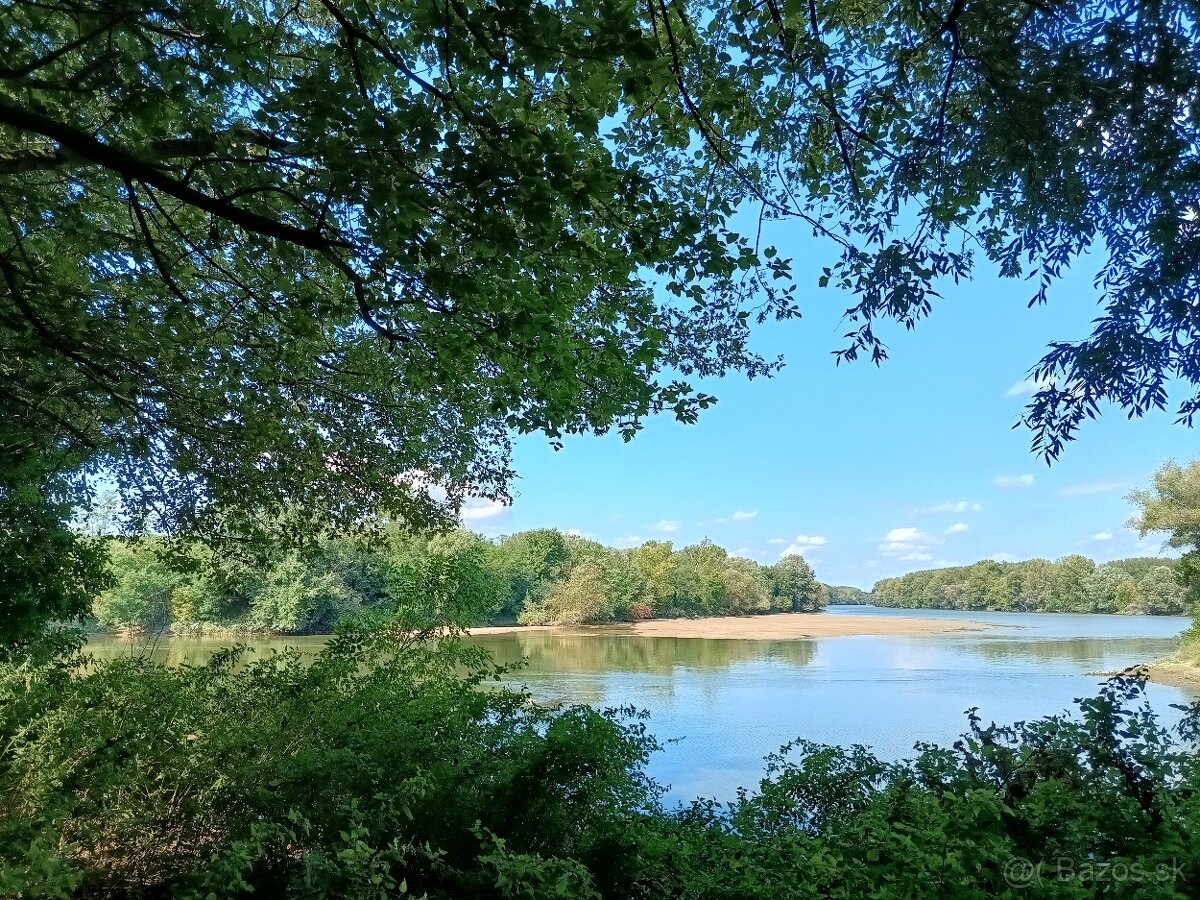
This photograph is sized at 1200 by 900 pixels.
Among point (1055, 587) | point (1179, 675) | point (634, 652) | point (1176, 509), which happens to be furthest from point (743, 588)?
point (1179, 675)

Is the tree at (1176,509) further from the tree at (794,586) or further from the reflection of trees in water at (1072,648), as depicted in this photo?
the tree at (794,586)

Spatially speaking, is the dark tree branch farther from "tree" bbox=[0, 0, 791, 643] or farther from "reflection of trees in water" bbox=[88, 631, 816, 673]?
"reflection of trees in water" bbox=[88, 631, 816, 673]

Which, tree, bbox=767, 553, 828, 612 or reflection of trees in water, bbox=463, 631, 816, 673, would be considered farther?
tree, bbox=767, 553, 828, 612

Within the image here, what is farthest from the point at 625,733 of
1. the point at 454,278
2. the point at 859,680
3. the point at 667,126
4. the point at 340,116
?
the point at 859,680

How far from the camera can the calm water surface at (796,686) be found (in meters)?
8.01

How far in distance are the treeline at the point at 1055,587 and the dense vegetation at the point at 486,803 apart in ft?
89.2

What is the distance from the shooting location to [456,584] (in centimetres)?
558

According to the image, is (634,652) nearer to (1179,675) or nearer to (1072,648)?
(1179,675)

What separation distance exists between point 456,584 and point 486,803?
2.78 metres

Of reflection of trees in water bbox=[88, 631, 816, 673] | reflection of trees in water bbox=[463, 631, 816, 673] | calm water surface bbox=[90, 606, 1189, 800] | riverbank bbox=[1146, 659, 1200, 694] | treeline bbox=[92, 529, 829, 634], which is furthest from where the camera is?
reflection of trees in water bbox=[463, 631, 816, 673]

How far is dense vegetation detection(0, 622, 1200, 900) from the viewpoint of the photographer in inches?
68.0

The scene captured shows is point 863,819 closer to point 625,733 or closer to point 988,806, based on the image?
point 988,806

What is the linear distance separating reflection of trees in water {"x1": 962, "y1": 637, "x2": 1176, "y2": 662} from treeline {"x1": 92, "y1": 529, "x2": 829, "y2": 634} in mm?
14856

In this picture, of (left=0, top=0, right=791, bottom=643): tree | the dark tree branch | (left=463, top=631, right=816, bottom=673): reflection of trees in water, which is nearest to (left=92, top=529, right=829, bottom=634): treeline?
(left=0, top=0, right=791, bottom=643): tree
